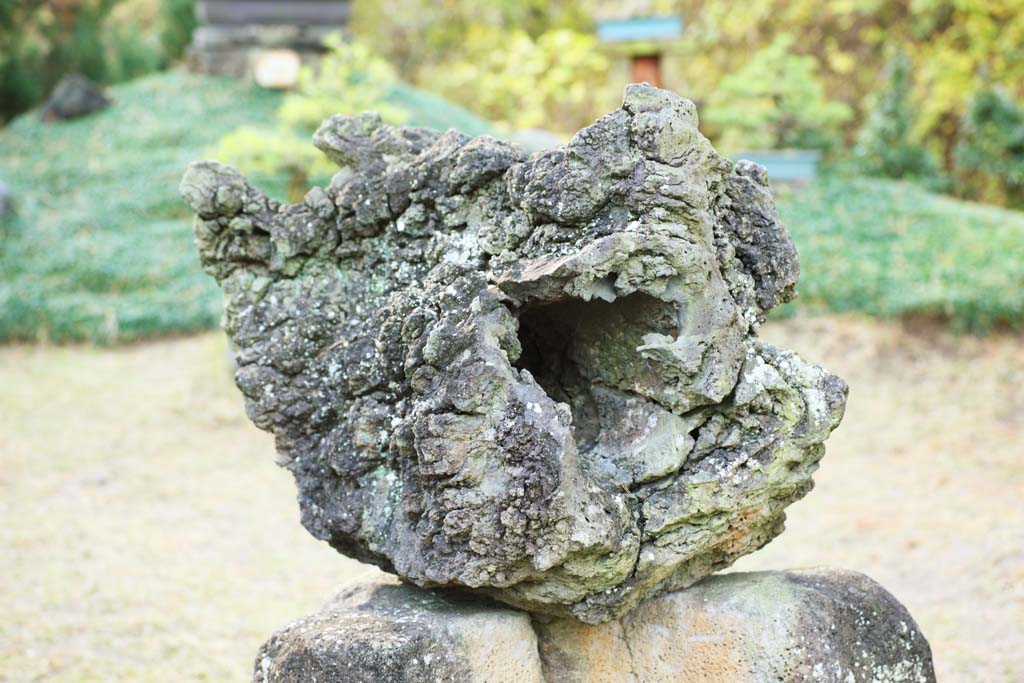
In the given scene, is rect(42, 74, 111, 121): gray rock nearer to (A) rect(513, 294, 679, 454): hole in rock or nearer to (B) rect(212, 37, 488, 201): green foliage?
(B) rect(212, 37, 488, 201): green foliage

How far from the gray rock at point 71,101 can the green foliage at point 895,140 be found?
8705mm

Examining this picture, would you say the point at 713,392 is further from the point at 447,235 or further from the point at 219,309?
the point at 219,309

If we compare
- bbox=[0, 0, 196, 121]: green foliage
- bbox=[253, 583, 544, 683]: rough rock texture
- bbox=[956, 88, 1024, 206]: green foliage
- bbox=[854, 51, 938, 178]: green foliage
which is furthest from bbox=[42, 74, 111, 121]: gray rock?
bbox=[253, 583, 544, 683]: rough rock texture

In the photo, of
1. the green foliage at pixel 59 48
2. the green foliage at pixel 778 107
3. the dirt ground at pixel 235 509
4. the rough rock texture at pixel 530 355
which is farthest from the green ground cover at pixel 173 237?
the rough rock texture at pixel 530 355

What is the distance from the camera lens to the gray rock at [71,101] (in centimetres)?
1234

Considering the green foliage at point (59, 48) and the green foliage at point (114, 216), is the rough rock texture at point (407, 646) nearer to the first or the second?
the green foliage at point (114, 216)

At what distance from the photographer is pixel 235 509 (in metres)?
6.26

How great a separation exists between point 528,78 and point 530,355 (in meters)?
8.98

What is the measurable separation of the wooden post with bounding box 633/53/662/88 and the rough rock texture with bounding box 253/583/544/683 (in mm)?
8372

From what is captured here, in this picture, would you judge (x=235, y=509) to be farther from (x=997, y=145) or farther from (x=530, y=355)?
(x=997, y=145)

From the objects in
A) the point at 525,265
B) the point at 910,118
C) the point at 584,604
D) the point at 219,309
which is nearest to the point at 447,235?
the point at 525,265

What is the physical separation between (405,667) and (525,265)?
0.94 meters

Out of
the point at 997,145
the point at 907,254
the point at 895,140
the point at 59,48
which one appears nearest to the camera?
the point at 907,254

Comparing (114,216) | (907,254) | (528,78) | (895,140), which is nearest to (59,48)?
(114,216)
